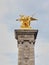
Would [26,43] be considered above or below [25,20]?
below

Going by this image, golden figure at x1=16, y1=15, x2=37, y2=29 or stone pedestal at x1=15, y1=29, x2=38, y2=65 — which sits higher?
golden figure at x1=16, y1=15, x2=37, y2=29

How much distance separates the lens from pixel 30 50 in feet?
138

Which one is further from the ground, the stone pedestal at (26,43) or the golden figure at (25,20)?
the golden figure at (25,20)

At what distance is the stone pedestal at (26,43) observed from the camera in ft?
137

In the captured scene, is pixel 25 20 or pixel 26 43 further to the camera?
pixel 25 20

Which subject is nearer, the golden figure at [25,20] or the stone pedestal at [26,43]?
the stone pedestal at [26,43]

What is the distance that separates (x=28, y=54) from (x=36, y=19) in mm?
5212

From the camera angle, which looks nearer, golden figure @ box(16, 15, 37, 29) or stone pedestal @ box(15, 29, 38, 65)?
stone pedestal @ box(15, 29, 38, 65)

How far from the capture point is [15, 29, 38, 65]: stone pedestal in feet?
137

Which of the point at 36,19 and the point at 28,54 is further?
the point at 36,19

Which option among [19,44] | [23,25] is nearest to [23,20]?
[23,25]

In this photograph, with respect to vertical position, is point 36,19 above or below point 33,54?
above

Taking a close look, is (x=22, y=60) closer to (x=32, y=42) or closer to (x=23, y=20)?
(x=32, y=42)

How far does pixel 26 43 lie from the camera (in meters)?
42.3
